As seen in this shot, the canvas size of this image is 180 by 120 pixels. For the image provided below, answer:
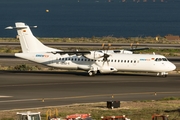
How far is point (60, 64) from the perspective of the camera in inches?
2224

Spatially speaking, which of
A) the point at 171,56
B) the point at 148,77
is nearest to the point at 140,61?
Answer: the point at 148,77

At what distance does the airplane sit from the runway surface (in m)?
0.89

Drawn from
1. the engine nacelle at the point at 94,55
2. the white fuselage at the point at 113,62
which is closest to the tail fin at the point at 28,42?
the white fuselage at the point at 113,62

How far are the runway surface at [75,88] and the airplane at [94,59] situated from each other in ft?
2.91

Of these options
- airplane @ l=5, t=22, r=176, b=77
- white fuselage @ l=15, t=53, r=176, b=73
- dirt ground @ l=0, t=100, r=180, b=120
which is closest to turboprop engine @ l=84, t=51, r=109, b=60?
airplane @ l=5, t=22, r=176, b=77

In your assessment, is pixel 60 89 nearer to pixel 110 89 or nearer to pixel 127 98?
pixel 110 89

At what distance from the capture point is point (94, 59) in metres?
55.5

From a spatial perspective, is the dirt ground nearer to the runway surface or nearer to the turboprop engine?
the runway surface

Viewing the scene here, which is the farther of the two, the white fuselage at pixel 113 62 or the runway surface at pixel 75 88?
the white fuselage at pixel 113 62

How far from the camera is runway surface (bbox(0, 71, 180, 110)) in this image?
129 ft

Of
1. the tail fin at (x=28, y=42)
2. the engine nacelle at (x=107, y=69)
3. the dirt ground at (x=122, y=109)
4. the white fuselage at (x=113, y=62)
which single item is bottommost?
the dirt ground at (x=122, y=109)

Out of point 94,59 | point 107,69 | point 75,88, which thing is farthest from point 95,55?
point 75,88

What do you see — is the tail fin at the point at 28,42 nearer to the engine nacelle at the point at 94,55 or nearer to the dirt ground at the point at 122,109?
the engine nacelle at the point at 94,55

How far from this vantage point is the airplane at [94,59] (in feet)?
178
